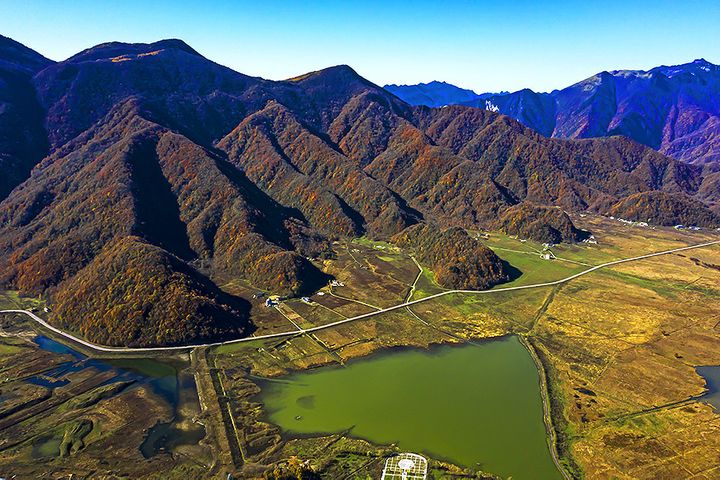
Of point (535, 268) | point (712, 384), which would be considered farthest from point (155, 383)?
point (535, 268)

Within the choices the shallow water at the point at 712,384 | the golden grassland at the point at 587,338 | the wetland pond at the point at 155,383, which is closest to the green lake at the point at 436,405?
the golden grassland at the point at 587,338

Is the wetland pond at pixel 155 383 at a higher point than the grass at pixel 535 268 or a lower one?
lower

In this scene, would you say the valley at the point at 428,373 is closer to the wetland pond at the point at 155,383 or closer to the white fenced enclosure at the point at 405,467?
the wetland pond at the point at 155,383

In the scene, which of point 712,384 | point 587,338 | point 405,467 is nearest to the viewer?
point 405,467

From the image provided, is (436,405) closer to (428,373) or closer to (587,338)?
(428,373)

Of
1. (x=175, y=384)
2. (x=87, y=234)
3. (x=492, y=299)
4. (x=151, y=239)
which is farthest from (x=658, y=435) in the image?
(x=87, y=234)

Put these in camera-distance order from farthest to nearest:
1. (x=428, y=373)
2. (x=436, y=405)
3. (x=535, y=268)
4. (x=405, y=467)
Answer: (x=535, y=268), (x=428, y=373), (x=436, y=405), (x=405, y=467)

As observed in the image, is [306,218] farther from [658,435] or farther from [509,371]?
[658,435]
